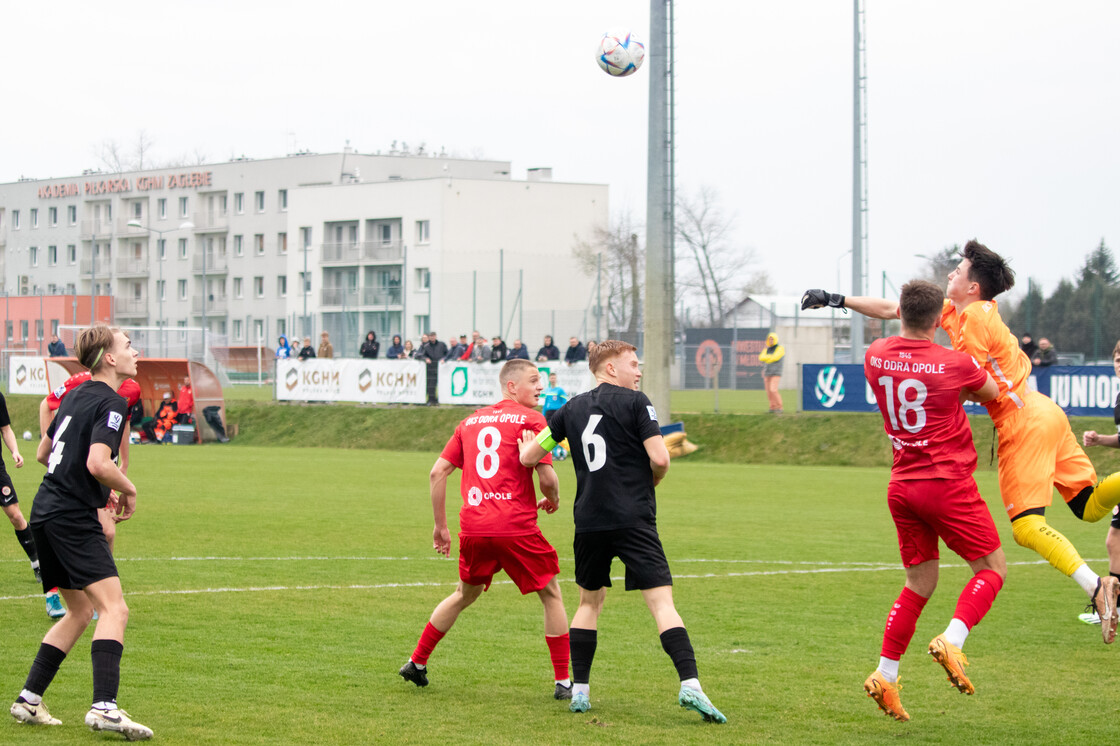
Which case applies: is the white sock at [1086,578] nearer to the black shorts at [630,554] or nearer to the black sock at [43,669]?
the black shorts at [630,554]

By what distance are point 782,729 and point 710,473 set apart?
57.8 ft

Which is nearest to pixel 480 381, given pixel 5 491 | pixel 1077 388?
pixel 1077 388

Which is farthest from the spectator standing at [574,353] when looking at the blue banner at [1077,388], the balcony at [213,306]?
the balcony at [213,306]

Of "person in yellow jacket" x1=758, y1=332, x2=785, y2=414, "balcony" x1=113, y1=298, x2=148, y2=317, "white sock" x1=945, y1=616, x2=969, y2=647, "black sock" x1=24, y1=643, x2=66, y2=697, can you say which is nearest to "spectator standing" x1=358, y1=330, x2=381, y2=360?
"person in yellow jacket" x1=758, y1=332, x2=785, y2=414

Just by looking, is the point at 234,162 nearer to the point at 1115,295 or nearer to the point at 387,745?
the point at 1115,295

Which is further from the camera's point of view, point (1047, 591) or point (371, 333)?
point (371, 333)

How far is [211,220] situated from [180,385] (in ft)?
196

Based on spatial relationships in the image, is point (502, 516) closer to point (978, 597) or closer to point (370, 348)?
point (978, 597)

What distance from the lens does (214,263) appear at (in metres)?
90.1

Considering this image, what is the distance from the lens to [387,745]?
581cm

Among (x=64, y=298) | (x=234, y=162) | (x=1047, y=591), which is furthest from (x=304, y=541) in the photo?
(x=234, y=162)

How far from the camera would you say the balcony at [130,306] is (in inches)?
3617

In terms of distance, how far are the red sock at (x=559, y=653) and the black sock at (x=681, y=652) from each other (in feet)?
2.61

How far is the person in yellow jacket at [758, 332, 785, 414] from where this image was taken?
28.5m
